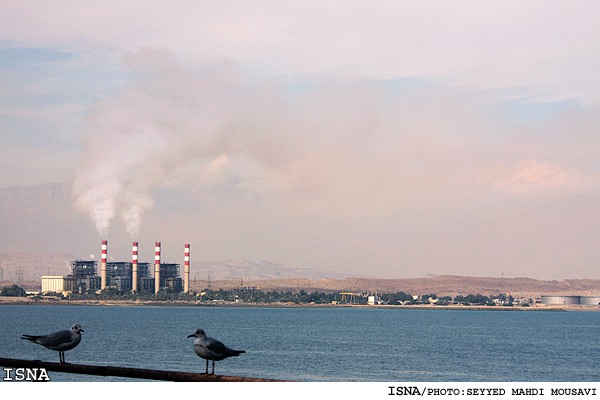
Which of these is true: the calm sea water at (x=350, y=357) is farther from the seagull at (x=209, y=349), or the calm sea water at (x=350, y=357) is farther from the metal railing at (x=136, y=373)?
the seagull at (x=209, y=349)

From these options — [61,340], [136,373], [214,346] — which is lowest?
[136,373]

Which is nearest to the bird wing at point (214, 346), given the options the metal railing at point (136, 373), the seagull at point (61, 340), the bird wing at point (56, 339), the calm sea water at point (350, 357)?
the metal railing at point (136, 373)

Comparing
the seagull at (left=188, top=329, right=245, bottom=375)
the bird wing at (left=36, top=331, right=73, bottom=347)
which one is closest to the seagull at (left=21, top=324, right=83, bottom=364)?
the bird wing at (left=36, top=331, right=73, bottom=347)

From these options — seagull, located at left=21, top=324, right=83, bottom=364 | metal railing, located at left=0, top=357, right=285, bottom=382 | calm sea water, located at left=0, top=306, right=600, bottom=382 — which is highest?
seagull, located at left=21, top=324, right=83, bottom=364

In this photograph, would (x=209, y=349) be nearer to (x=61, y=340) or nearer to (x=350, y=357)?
(x=61, y=340)

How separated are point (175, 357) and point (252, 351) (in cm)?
1605

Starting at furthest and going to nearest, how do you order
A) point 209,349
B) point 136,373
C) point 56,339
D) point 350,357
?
point 350,357 < point 56,339 < point 209,349 < point 136,373

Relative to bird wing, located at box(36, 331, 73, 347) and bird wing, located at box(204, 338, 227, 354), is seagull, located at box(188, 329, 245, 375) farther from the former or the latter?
bird wing, located at box(36, 331, 73, 347)

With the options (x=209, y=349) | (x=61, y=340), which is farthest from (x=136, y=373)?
(x=61, y=340)

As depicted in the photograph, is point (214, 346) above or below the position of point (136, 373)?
above

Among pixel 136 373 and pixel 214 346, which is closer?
pixel 136 373

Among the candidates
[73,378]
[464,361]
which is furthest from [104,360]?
[464,361]
